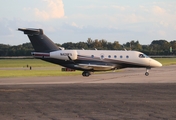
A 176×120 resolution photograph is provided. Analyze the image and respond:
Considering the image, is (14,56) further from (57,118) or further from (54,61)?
(57,118)

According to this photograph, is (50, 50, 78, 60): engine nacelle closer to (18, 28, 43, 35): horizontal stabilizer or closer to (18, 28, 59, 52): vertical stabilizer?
(18, 28, 59, 52): vertical stabilizer

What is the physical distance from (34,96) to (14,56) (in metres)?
146

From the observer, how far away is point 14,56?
164500 millimetres

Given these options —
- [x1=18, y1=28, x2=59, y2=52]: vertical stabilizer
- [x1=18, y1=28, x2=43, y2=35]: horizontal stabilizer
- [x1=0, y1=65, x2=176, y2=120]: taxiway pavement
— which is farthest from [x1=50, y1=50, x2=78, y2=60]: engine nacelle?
[x1=0, y1=65, x2=176, y2=120]: taxiway pavement

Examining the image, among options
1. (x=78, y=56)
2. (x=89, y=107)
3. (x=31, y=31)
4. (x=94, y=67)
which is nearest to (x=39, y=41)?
(x=31, y=31)

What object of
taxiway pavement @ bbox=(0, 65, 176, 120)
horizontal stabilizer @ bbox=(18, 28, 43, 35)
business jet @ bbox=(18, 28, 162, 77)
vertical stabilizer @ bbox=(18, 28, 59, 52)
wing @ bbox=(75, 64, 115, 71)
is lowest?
taxiway pavement @ bbox=(0, 65, 176, 120)

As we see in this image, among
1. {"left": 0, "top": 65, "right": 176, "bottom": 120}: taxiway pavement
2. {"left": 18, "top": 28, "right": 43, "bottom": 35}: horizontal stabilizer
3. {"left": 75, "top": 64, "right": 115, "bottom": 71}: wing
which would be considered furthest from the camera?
{"left": 75, "top": 64, "right": 115, "bottom": 71}: wing

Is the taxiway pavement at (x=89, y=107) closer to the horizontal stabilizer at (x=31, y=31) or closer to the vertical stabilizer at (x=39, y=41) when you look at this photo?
the vertical stabilizer at (x=39, y=41)

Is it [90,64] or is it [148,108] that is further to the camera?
[90,64]

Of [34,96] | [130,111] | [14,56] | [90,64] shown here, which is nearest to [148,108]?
[130,111]

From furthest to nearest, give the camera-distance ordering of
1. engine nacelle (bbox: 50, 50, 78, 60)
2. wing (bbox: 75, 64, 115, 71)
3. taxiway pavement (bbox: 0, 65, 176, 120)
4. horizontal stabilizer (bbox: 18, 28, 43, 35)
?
1. wing (bbox: 75, 64, 115, 71)
2. horizontal stabilizer (bbox: 18, 28, 43, 35)
3. engine nacelle (bbox: 50, 50, 78, 60)
4. taxiway pavement (bbox: 0, 65, 176, 120)

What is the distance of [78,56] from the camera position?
40.9 meters

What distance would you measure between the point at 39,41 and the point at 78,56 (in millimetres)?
4276

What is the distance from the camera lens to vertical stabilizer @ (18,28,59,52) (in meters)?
40.7
